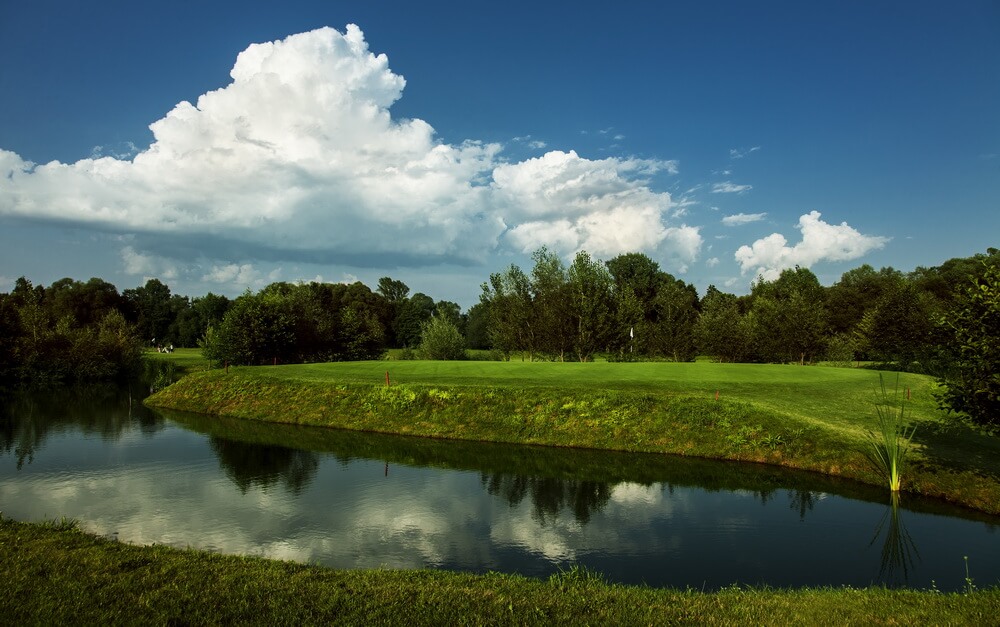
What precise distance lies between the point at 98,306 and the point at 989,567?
5083 inches

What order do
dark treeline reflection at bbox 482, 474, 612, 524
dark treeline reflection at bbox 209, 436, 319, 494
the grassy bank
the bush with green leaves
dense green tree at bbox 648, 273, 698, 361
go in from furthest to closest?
dense green tree at bbox 648, 273, 698, 361 → the bush with green leaves → the grassy bank → dark treeline reflection at bbox 209, 436, 319, 494 → dark treeline reflection at bbox 482, 474, 612, 524

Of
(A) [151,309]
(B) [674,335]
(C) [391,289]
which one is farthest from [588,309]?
(A) [151,309]

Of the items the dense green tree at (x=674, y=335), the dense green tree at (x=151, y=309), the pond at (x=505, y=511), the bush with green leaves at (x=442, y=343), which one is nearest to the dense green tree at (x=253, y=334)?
the bush with green leaves at (x=442, y=343)

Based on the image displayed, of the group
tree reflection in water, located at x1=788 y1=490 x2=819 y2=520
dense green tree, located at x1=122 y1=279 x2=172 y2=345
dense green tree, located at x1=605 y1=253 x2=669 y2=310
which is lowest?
tree reflection in water, located at x1=788 y1=490 x2=819 y2=520

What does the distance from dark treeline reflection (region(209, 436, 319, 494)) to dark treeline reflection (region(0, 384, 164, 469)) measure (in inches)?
319

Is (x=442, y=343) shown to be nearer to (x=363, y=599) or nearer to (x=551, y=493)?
(x=551, y=493)

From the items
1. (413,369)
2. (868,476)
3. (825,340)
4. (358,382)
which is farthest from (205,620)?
(825,340)

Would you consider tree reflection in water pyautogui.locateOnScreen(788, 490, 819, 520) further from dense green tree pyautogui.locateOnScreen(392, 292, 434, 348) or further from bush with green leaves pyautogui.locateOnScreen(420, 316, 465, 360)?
dense green tree pyautogui.locateOnScreen(392, 292, 434, 348)

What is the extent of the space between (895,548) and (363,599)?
1507cm

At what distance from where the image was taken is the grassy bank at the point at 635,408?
2266 centimetres

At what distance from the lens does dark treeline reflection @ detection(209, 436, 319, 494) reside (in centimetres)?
2200

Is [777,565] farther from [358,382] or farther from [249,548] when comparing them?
[358,382]

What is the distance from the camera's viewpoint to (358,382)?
1558 inches

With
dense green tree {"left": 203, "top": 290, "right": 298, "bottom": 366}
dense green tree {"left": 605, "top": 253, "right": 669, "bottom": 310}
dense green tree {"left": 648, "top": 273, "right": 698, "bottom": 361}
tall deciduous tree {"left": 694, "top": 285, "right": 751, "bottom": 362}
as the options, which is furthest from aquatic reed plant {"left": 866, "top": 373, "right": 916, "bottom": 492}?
dense green tree {"left": 605, "top": 253, "right": 669, "bottom": 310}
